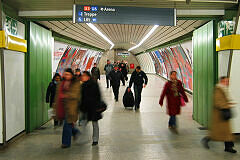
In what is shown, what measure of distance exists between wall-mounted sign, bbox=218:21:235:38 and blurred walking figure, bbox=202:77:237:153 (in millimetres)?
1839

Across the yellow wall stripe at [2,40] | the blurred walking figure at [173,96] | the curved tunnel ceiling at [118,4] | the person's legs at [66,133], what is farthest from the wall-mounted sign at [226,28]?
the yellow wall stripe at [2,40]

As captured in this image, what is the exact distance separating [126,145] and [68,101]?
5.36ft

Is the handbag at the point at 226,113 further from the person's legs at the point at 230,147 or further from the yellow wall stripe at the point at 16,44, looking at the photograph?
the yellow wall stripe at the point at 16,44

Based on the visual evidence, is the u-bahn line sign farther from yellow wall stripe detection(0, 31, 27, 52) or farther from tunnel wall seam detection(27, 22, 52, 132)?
tunnel wall seam detection(27, 22, 52, 132)

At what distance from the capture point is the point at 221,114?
14.8 ft

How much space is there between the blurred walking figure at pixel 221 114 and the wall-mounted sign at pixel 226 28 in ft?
6.03

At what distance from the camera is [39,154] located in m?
4.88

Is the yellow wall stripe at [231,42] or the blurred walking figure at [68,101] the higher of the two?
the yellow wall stripe at [231,42]

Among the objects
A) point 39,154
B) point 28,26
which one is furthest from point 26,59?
point 39,154

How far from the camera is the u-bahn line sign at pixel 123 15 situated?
5562 millimetres

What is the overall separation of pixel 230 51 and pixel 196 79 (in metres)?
2.11

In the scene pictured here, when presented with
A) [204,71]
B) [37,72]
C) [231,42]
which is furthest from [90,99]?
[204,71]

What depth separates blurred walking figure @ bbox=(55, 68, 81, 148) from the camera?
4930 millimetres

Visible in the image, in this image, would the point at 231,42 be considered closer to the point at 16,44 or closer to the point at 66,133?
the point at 66,133
